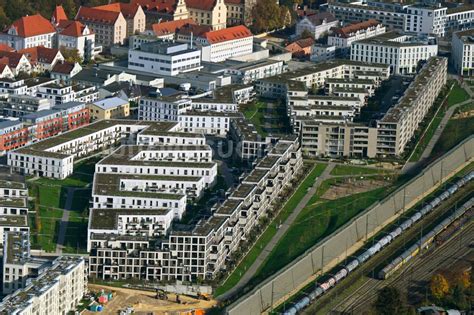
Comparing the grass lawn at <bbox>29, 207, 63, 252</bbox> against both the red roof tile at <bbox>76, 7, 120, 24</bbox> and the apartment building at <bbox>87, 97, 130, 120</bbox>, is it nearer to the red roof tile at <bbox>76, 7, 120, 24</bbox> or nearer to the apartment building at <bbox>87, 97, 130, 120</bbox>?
the apartment building at <bbox>87, 97, 130, 120</bbox>

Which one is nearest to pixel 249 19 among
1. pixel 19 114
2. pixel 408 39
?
pixel 408 39

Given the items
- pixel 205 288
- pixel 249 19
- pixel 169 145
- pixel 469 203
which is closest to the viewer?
pixel 205 288

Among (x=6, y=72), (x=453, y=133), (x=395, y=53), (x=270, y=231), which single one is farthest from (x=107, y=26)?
(x=270, y=231)

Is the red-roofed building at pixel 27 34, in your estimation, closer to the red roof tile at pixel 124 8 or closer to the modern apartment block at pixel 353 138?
the red roof tile at pixel 124 8

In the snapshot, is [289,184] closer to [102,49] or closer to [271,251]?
[271,251]

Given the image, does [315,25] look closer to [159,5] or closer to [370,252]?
[159,5]

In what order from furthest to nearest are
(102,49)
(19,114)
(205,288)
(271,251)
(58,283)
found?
(102,49)
(19,114)
(271,251)
(205,288)
(58,283)

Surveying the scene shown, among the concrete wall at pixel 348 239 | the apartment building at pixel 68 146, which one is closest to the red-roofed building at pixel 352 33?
the concrete wall at pixel 348 239
